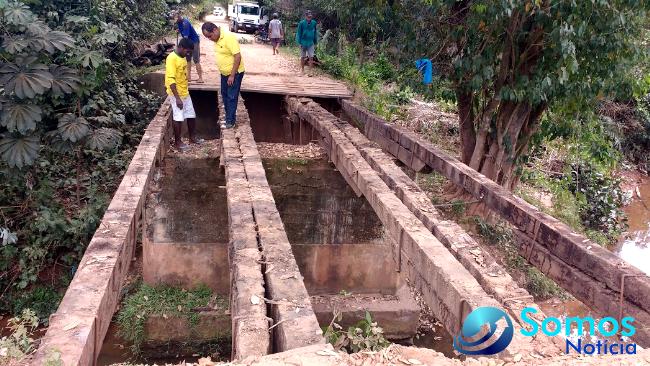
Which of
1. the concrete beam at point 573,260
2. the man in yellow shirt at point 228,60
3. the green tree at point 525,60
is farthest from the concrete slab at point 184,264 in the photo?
the green tree at point 525,60

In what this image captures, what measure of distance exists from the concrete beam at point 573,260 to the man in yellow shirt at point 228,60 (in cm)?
260

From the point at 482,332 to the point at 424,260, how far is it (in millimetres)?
719

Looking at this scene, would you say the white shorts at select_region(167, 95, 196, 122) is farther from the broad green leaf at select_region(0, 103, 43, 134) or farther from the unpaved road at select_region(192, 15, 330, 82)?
the unpaved road at select_region(192, 15, 330, 82)

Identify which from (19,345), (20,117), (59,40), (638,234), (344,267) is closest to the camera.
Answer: (19,345)

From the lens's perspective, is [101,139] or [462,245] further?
[101,139]

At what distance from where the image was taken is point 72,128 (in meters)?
5.49

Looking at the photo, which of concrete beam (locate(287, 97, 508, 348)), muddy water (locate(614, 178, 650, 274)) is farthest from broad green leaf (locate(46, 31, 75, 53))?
muddy water (locate(614, 178, 650, 274))

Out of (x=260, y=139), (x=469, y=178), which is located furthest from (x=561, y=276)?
(x=260, y=139)

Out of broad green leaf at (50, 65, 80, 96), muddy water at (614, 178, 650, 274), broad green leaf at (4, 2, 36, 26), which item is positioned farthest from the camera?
muddy water at (614, 178, 650, 274)

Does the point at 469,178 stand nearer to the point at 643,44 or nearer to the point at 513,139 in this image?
the point at 513,139

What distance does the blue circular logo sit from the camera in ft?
7.23

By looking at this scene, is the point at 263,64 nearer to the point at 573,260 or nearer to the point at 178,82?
the point at 178,82

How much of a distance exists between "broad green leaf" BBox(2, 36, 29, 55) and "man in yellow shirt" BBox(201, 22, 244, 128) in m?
1.73

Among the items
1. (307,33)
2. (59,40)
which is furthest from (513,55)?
(307,33)
